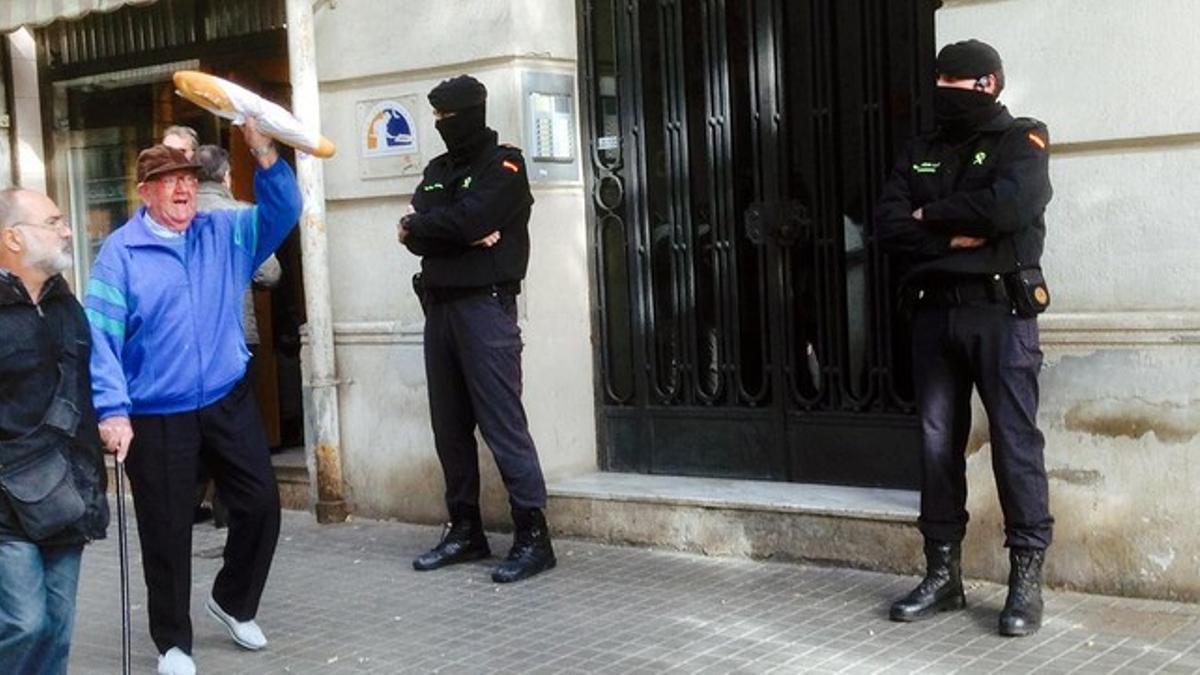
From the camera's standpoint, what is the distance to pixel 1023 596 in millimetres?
5742

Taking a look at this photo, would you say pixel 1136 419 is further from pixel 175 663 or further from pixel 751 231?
pixel 175 663

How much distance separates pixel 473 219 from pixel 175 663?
213cm

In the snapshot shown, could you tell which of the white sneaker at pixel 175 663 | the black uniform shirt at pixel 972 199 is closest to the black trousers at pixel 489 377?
the white sneaker at pixel 175 663

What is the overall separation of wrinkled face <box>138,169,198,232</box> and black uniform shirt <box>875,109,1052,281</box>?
8.08 feet

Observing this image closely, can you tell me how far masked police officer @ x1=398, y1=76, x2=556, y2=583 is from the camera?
680cm

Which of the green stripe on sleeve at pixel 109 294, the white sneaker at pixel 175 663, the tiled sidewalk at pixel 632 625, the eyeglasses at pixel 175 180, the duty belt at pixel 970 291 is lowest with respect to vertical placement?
the tiled sidewalk at pixel 632 625

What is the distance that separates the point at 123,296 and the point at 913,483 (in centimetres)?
346

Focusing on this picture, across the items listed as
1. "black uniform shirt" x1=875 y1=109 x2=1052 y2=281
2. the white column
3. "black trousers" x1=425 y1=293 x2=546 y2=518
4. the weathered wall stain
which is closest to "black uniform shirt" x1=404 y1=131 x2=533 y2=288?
"black trousers" x1=425 y1=293 x2=546 y2=518

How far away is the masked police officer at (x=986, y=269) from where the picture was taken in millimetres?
5648

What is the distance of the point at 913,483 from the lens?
7141 mm

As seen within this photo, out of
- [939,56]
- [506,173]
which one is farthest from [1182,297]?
[506,173]

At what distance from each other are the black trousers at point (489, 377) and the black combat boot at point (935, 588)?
5.71ft

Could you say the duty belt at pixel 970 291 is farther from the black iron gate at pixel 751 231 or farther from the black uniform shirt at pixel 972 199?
the black iron gate at pixel 751 231

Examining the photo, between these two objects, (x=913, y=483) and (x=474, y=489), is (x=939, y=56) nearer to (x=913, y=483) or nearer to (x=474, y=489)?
(x=913, y=483)
